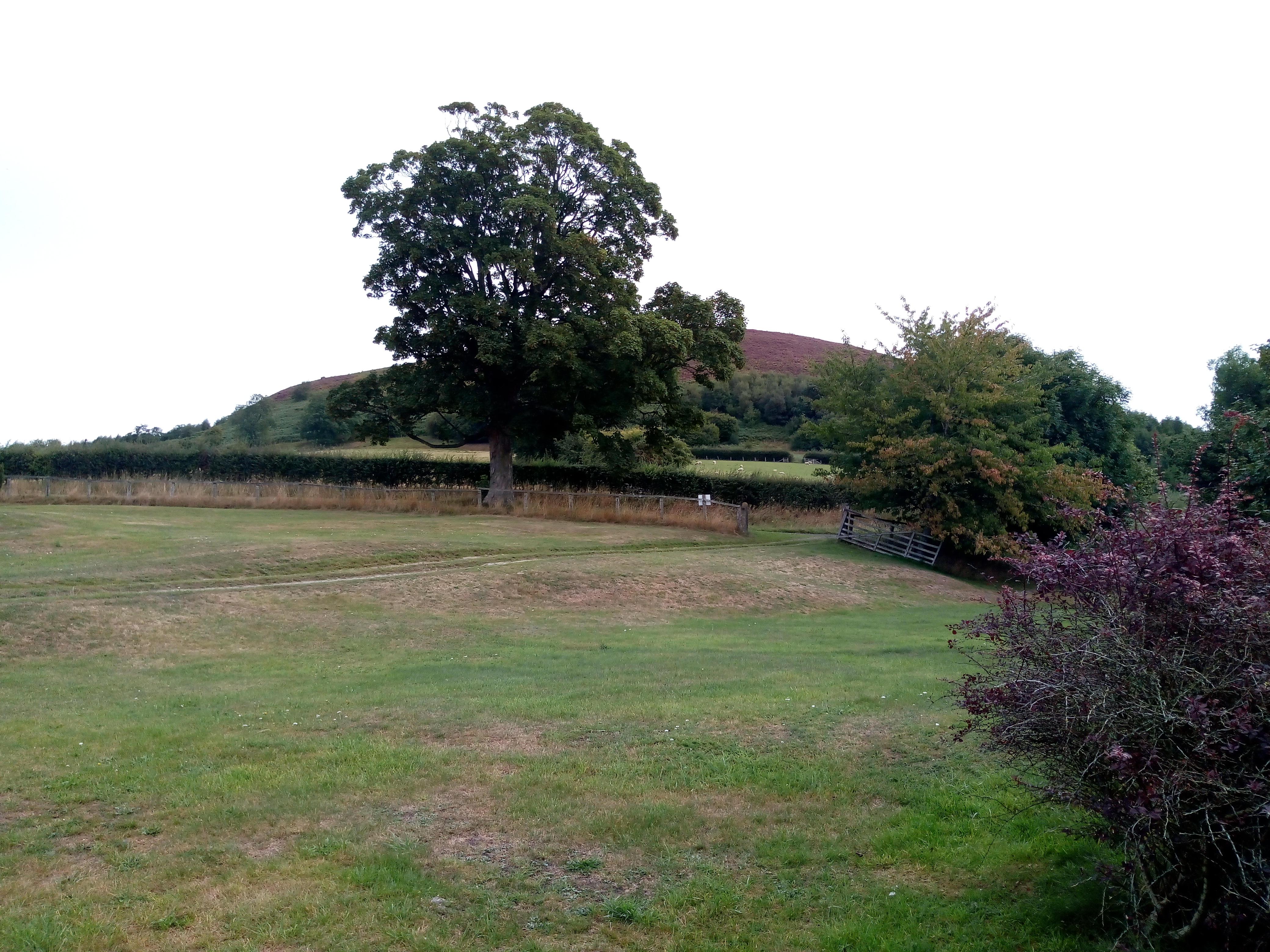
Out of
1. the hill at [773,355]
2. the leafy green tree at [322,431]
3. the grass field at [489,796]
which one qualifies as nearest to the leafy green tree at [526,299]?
the grass field at [489,796]

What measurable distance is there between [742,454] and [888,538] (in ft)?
129

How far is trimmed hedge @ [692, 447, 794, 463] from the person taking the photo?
76.2 meters

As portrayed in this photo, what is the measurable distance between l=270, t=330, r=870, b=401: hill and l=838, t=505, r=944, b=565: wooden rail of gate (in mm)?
55859

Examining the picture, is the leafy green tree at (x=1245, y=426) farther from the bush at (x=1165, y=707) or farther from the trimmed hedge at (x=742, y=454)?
the trimmed hedge at (x=742, y=454)

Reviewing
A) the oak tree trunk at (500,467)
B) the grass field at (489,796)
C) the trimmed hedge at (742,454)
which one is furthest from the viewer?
the trimmed hedge at (742,454)

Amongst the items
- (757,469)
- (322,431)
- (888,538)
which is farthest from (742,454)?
(888,538)

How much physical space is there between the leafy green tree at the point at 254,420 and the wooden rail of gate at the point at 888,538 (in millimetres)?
46179

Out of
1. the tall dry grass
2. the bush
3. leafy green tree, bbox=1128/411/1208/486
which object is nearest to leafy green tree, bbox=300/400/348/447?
the tall dry grass

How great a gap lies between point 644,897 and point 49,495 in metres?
44.0

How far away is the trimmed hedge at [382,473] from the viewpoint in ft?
160

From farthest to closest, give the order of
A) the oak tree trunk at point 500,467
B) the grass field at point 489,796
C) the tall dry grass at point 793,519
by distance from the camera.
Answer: the tall dry grass at point 793,519 → the oak tree trunk at point 500,467 → the grass field at point 489,796

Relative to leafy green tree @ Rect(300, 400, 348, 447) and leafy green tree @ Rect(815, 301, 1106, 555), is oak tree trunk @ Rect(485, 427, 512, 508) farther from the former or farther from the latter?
leafy green tree @ Rect(300, 400, 348, 447)

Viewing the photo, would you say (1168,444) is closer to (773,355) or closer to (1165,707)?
(1165,707)

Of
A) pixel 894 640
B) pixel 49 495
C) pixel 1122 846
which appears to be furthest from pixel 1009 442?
pixel 49 495
